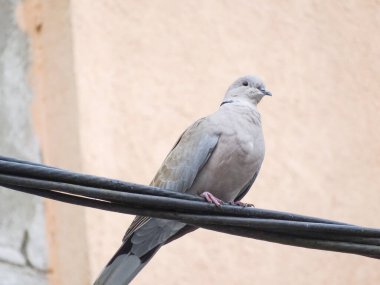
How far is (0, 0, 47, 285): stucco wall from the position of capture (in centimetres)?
572

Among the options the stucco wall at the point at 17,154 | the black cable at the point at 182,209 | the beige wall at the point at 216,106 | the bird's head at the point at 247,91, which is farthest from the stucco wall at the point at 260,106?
the black cable at the point at 182,209

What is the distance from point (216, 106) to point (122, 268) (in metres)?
2.31

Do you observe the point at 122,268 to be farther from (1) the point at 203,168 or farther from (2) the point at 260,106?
(2) the point at 260,106

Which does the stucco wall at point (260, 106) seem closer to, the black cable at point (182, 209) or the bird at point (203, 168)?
the bird at point (203, 168)

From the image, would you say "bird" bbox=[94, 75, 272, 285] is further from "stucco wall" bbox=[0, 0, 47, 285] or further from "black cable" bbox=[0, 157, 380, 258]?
"stucco wall" bbox=[0, 0, 47, 285]

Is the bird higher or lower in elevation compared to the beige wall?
lower

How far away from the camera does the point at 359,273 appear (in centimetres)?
609

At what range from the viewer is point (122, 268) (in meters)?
3.96

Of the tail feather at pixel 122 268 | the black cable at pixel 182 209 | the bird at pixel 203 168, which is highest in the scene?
the bird at pixel 203 168

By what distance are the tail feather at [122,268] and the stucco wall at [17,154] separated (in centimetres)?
172

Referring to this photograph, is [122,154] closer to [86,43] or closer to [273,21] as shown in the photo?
[86,43]

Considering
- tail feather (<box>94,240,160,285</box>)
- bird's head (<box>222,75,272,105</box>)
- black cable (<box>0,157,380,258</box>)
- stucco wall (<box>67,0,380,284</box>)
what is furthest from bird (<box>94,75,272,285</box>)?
stucco wall (<box>67,0,380,284</box>)

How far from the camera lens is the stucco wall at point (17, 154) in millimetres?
5719

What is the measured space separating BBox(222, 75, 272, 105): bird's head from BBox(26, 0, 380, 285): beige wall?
1.10 metres
